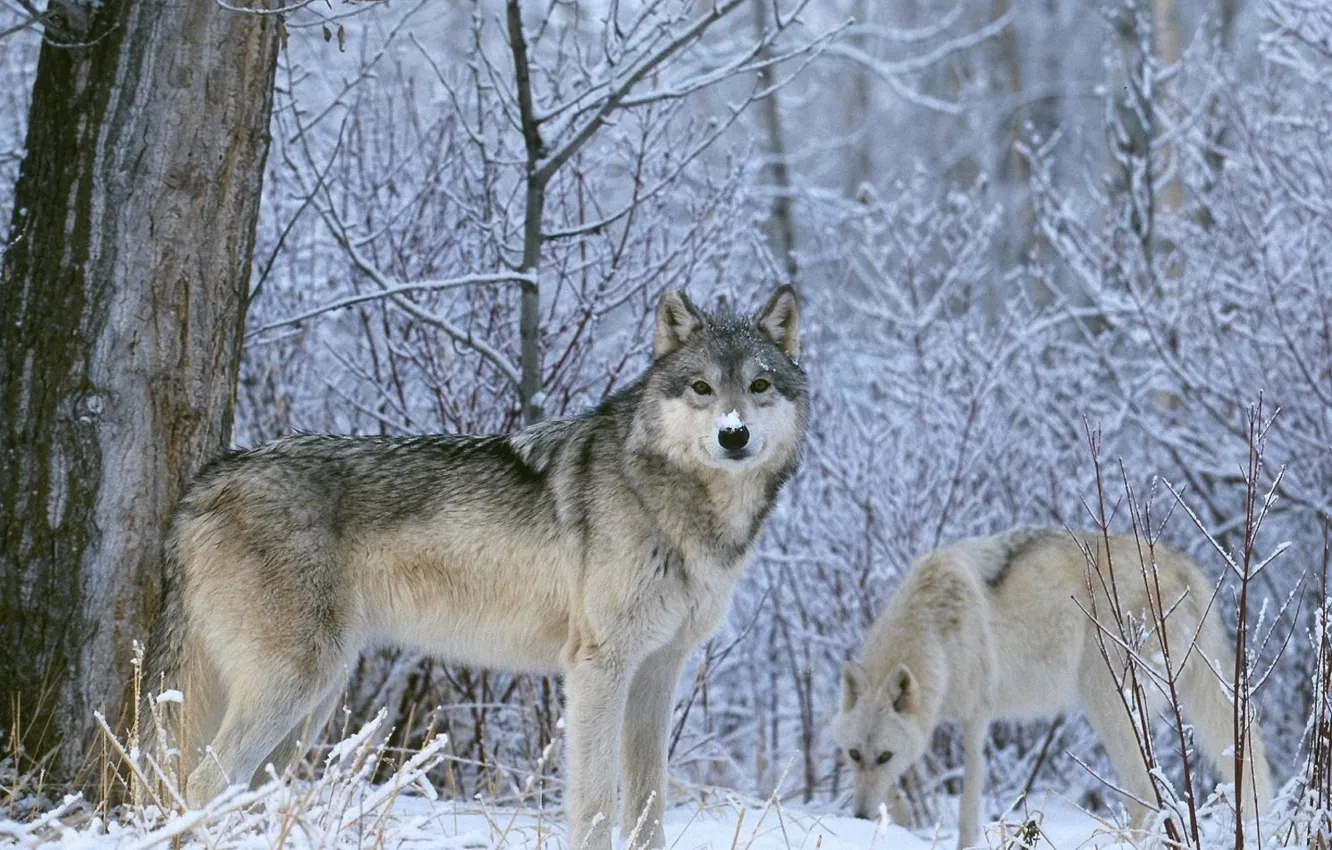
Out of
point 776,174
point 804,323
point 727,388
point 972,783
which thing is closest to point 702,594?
point 727,388

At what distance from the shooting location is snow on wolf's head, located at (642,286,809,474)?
4.36 m

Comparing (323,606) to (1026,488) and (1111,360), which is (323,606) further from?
(1111,360)

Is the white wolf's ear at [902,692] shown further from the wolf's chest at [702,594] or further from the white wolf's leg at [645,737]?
the wolf's chest at [702,594]

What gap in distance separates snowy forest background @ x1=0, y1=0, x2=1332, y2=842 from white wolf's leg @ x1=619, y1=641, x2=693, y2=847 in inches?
38.0

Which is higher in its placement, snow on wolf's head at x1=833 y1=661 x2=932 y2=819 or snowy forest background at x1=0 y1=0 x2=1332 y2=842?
snowy forest background at x1=0 y1=0 x2=1332 y2=842

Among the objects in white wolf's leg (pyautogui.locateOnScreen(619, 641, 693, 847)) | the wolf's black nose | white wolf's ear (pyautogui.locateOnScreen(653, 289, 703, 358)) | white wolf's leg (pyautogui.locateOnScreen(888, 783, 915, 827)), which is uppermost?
white wolf's ear (pyautogui.locateOnScreen(653, 289, 703, 358))

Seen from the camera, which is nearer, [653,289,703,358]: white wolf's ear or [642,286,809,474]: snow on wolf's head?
[642,286,809,474]: snow on wolf's head

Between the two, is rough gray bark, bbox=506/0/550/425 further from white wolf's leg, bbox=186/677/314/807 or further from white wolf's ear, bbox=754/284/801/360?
white wolf's leg, bbox=186/677/314/807

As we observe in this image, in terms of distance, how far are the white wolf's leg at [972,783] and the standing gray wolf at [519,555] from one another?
7.38 feet

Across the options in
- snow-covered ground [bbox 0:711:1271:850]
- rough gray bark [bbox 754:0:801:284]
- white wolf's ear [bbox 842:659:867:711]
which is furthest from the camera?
rough gray bark [bbox 754:0:801:284]

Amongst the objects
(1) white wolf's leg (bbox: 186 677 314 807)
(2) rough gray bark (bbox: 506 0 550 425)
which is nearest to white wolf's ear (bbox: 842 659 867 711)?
(2) rough gray bark (bbox: 506 0 550 425)

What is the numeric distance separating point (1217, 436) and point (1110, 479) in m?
0.77

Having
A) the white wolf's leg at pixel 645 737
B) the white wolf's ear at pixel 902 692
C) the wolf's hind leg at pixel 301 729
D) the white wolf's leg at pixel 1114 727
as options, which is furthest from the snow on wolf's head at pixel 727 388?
the white wolf's leg at pixel 1114 727

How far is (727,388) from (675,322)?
413 millimetres
